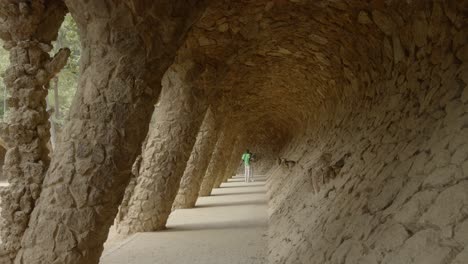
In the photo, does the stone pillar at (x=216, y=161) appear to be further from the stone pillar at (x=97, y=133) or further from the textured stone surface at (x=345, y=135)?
the stone pillar at (x=97, y=133)

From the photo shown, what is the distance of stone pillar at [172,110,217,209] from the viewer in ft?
34.8

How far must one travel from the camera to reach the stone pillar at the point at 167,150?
7.40m

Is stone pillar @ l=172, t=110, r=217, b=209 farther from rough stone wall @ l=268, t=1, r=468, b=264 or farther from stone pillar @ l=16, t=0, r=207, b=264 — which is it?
stone pillar @ l=16, t=0, r=207, b=264

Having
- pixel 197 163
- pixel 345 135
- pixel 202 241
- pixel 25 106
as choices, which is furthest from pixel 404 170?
pixel 197 163

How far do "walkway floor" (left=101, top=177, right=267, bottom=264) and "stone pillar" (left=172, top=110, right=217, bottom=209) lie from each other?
46 centimetres

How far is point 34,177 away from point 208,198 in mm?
10236

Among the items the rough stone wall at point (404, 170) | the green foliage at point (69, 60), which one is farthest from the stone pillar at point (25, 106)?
the green foliage at point (69, 60)

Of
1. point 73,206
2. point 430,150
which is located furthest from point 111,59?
point 430,150

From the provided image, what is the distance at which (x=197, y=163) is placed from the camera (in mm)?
10594

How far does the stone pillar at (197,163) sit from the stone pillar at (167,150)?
2859mm

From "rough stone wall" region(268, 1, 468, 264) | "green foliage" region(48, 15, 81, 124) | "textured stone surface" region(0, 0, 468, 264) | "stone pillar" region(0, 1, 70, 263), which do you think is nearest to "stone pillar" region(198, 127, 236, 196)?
"green foliage" region(48, 15, 81, 124)

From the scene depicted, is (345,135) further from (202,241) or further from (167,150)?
(167,150)

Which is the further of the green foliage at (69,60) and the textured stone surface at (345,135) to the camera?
the green foliage at (69,60)

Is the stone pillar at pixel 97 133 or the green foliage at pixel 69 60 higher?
the green foliage at pixel 69 60
